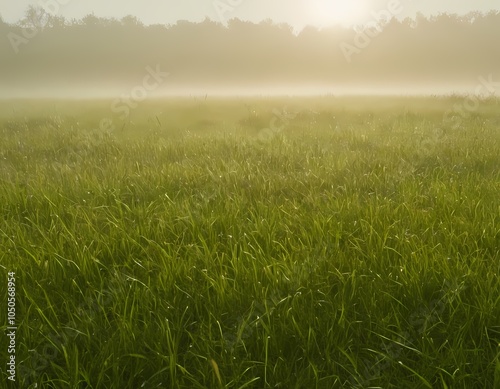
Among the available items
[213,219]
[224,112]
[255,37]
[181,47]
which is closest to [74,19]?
[181,47]

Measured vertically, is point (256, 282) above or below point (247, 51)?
below

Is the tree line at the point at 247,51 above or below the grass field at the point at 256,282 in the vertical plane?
above

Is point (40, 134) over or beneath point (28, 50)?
beneath

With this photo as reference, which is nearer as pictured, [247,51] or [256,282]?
[256,282]

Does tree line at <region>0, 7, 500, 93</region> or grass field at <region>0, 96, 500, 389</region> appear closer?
grass field at <region>0, 96, 500, 389</region>

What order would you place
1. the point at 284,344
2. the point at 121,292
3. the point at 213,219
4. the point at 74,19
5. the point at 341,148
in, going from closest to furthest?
the point at 284,344 → the point at 121,292 → the point at 213,219 → the point at 341,148 → the point at 74,19

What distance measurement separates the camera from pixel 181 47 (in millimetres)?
43625

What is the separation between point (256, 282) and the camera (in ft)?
7.57

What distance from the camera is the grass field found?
181 cm

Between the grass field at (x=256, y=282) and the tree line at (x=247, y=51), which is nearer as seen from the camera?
the grass field at (x=256, y=282)

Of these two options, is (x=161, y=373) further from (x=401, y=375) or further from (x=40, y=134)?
(x=40, y=134)

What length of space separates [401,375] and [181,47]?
4504cm

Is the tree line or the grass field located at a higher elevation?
the tree line

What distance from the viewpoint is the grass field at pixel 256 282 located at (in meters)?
1.81
